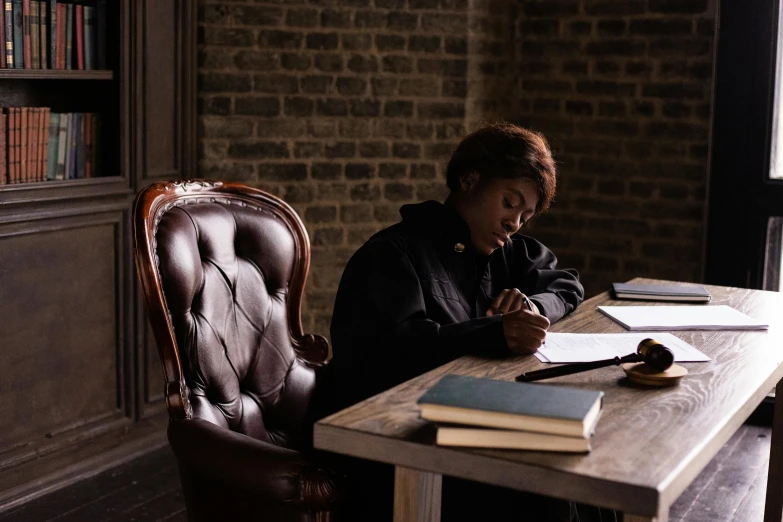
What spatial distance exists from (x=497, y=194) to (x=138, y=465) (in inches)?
83.0

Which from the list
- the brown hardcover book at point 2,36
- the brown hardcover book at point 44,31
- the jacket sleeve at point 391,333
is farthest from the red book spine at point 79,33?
the jacket sleeve at point 391,333

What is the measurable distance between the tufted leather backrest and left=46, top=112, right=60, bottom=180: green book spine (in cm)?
141

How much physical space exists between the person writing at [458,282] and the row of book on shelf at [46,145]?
1649mm

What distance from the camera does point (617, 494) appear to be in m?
1.49

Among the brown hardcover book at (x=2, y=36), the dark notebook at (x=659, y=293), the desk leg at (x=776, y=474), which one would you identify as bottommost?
the desk leg at (x=776, y=474)

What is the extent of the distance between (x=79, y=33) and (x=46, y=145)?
1.50ft

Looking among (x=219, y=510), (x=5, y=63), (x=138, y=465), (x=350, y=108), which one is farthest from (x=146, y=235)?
(x=350, y=108)

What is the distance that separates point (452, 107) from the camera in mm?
4637

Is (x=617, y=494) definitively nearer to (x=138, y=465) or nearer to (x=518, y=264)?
(x=518, y=264)

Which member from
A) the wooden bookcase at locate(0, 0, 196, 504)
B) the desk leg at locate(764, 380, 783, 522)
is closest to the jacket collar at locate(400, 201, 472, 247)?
the desk leg at locate(764, 380, 783, 522)

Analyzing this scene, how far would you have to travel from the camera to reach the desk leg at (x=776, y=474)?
2.87m

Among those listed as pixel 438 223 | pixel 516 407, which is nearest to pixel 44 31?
pixel 438 223

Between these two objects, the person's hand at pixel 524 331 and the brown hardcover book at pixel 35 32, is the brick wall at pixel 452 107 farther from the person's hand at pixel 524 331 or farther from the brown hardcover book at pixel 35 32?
the person's hand at pixel 524 331

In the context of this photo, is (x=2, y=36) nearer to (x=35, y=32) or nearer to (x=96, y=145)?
(x=35, y=32)
